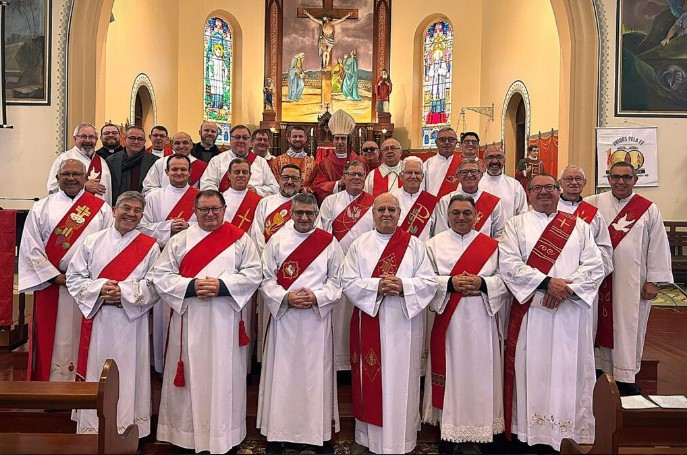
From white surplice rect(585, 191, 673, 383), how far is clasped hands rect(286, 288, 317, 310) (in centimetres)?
268

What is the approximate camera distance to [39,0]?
8.42m

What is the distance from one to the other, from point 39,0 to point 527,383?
24.2ft

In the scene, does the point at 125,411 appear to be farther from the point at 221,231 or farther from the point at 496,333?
the point at 496,333

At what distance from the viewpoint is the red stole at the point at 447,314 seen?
4.74 metres

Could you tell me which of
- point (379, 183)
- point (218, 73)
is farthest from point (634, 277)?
point (218, 73)

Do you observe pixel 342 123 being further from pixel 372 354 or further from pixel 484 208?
pixel 372 354

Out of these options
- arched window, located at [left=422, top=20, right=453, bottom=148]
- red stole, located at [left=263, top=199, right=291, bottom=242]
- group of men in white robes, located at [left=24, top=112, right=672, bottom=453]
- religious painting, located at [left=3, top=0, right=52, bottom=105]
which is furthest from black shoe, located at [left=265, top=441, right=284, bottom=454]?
arched window, located at [left=422, top=20, right=453, bottom=148]

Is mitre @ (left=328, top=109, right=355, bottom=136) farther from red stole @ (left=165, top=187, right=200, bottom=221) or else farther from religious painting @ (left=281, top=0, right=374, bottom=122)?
religious painting @ (left=281, top=0, right=374, bottom=122)

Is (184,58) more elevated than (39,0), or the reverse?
(184,58)

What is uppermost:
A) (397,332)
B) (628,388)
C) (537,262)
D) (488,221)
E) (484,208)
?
(484,208)

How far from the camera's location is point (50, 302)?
194 inches

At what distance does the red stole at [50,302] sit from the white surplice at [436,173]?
3.10 m

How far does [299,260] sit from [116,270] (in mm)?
1237

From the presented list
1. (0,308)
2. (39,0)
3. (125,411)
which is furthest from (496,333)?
(39,0)
